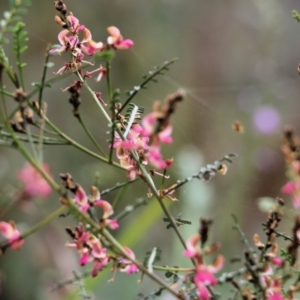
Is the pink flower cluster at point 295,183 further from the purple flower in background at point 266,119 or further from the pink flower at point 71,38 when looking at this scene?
the purple flower in background at point 266,119

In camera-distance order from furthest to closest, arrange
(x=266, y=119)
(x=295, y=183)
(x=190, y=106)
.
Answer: (x=190, y=106) → (x=266, y=119) → (x=295, y=183)

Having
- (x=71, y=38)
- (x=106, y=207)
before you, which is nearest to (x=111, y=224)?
(x=106, y=207)

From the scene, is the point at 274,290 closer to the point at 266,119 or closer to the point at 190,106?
the point at 266,119

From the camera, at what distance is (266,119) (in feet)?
7.12

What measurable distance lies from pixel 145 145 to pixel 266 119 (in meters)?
1.93

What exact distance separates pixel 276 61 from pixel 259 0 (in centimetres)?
45

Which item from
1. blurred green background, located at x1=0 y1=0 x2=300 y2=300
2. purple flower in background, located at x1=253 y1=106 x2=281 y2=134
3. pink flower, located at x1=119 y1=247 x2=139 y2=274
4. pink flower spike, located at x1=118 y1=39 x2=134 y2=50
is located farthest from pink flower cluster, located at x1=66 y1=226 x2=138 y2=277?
purple flower in background, located at x1=253 y1=106 x2=281 y2=134

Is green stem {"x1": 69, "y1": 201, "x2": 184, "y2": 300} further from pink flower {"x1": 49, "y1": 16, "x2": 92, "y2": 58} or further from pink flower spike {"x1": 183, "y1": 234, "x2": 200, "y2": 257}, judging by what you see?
pink flower {"x1": 49, "y1": 16, "x2": 92, "y2": 58}

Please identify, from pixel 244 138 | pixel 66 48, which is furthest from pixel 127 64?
pixel 66 48

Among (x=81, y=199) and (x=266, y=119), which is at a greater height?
(x=81, y=199)

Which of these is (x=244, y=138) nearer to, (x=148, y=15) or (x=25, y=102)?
(x=148, y=15)

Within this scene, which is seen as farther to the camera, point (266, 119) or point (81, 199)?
point (266, 119)

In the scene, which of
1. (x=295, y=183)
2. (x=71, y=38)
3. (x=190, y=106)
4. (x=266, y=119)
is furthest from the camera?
(x=190, y=106)

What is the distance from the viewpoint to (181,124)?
2229 mm
